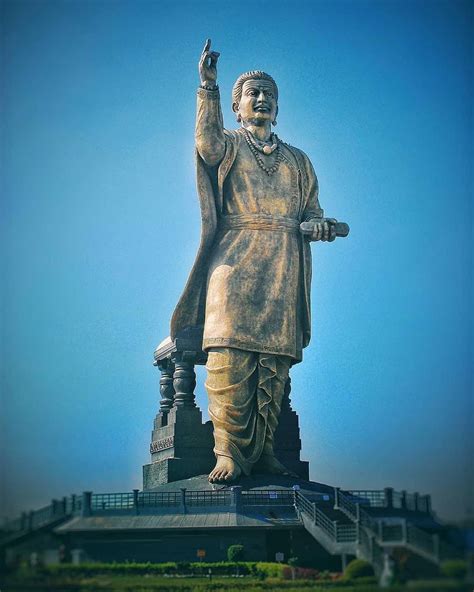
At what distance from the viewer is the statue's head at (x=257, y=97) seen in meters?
19.5

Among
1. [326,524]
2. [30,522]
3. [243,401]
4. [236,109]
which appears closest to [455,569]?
[326,524]

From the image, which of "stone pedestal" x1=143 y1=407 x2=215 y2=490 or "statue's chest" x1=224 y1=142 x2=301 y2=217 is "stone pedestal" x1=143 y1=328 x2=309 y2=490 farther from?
"statue's chest" x1=224 y1=142 x2=301 y2=217

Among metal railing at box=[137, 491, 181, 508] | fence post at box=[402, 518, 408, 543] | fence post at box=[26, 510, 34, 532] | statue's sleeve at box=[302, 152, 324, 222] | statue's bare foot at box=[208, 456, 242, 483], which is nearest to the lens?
fence post at box=[402, 518, 408, 543]

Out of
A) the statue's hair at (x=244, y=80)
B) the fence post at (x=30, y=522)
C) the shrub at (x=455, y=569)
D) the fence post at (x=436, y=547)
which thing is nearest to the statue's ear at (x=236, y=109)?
the statue's hair at (x=244, y=80)

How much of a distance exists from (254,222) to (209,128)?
1.70 m

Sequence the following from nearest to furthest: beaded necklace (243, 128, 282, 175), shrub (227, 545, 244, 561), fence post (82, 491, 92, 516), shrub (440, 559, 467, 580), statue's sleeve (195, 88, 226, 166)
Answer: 1. shrub (440, 559, 467, 580)
2. shrub (227, 545, 244, 561)
3. fence post (82, 491, 92, 516)
4. statue's sleeve (195, 88, 226, 166)
5. beaded necklace (243, 128, 282, 175)

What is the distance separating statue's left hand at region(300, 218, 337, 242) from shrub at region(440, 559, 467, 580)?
7.25 meters

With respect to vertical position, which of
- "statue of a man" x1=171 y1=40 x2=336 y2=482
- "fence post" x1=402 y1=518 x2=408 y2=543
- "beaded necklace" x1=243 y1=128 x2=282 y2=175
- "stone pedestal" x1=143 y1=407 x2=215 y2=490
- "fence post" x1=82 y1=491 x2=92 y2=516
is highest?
"beaded necklace" x1=243 y1=128 x2=282 y2=175

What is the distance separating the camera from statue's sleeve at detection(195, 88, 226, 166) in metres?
18.4

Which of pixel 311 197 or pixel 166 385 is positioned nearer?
pixel 311 197

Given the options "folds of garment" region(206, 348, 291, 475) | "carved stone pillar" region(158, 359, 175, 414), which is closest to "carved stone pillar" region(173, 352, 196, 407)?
"folds of garment" region(206, 348, 291, 475)

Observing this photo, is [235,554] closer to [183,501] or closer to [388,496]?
[183,501]

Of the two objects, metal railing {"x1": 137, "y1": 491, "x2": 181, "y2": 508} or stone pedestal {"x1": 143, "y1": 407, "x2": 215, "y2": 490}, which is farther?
stone pedestal {"x1": 143, "y1": 407, "x2": 215, "y2": 490}

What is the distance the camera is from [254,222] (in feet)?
62.5
